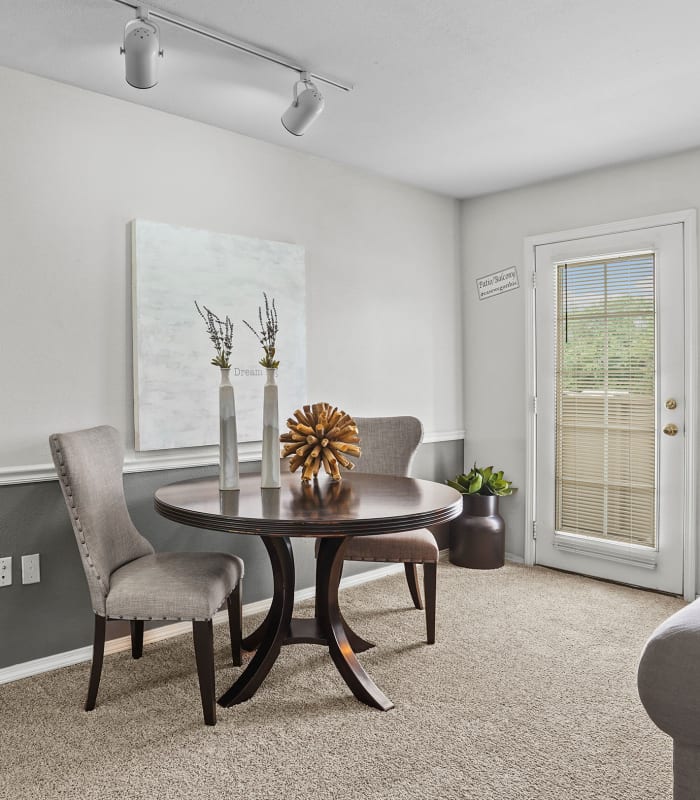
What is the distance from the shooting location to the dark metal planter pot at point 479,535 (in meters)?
4.00

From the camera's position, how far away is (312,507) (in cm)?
221

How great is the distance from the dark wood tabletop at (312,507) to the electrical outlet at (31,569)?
0.59 metres

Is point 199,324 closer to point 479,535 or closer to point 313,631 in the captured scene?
point 313,631

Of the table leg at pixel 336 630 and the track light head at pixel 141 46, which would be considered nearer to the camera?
the track light head at pixel 141 46

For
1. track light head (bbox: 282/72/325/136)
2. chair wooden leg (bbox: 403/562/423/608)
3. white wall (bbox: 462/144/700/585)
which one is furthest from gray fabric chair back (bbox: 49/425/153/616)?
white wall (bbox: 462/144/700/585)

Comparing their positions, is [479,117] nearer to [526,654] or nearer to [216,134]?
[216,134]

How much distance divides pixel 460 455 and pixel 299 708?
2.53 metres

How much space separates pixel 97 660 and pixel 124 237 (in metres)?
1.73

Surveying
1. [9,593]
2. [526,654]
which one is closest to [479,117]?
[526,654]

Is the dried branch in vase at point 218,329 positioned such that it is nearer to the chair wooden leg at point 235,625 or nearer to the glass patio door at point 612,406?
the chair wooden leg at point 235,625

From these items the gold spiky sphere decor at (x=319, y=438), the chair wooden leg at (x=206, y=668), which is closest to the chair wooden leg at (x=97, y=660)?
the chair wooden leg at (x=206, y=668)

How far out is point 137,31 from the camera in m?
2.05

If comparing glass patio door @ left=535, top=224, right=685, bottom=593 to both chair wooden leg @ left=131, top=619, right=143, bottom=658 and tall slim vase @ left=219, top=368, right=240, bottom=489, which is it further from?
chair wooden leg @ left=131, top=619, right=143, bottom=658

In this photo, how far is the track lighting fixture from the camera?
81.2 inches
